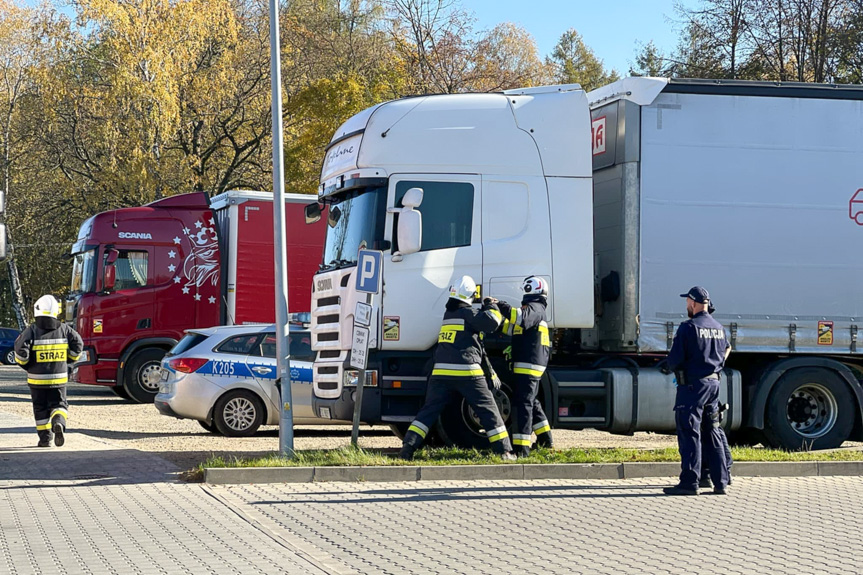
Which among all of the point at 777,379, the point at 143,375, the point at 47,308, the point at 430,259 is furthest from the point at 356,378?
the point at 143,375

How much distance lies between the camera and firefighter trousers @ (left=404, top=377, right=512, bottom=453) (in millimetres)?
10406

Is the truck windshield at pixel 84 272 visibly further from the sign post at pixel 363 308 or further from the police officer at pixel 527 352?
the police officer at pixel 527 352

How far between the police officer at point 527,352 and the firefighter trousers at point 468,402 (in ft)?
1.04

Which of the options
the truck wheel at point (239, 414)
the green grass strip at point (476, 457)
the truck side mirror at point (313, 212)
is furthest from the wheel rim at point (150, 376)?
the green grass strip at point (476, 457)

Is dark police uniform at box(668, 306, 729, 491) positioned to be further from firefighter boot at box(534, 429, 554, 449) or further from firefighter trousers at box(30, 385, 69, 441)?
firefighter trousers at box(30, 385, 69, 441)

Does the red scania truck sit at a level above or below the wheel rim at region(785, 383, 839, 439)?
above

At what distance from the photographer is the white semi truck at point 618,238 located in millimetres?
11055

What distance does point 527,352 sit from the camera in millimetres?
10781

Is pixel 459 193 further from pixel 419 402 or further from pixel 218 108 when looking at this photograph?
pixel 218 108

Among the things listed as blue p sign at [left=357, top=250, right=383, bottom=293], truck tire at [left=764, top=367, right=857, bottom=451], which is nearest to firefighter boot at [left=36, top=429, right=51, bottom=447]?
blue p sign at [left=357, top=250, right=383, bottom=293]

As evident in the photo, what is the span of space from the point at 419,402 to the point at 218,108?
23.4 metres

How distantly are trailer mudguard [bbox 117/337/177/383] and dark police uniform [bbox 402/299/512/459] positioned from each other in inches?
396

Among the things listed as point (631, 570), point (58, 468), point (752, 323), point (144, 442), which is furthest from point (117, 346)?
point (631, 570)

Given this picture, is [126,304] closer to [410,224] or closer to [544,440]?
[410,224]
